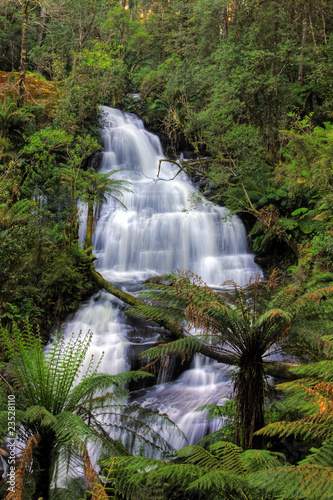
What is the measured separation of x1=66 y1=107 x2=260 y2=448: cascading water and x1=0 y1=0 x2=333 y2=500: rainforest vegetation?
50 cm

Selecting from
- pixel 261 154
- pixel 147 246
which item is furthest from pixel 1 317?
pixel 261 154

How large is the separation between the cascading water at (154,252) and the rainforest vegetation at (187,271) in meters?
0.50

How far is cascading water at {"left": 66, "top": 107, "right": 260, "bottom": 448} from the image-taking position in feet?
19.9

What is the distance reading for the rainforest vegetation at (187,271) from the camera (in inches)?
102

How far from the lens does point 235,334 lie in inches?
129

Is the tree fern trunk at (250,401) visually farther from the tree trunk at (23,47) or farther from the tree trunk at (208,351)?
the tree trunk at (23,47)

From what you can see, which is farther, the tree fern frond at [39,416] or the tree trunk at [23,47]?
the tree trunk at [23,47]

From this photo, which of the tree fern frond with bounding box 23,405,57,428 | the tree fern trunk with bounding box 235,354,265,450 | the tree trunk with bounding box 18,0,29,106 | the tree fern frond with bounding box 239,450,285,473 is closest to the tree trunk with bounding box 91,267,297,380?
the tree fern trunk with bounding box 235,354,265,450

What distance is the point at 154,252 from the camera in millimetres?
11734

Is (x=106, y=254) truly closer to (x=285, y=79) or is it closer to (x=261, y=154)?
(x=261, y=154)

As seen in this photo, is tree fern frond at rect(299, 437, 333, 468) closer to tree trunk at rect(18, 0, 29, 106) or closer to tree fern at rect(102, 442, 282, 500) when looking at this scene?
tree fern at rect(102, 442, 282, 500)

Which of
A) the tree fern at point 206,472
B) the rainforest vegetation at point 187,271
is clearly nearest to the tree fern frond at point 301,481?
the rainforest vegetation at point 187,271

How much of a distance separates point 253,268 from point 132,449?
8860mm

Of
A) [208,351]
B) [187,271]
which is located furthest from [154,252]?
[187,271]
